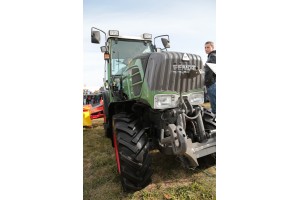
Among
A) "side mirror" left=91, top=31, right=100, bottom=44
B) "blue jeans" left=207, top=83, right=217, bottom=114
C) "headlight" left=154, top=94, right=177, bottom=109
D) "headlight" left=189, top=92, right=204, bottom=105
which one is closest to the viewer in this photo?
"headlight" left=154, top=94, right=177, bottom=109

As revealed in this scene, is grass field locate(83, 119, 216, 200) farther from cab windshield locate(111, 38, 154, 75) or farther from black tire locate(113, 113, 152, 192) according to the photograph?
cab windshield locate(111, 38, 154, 75)

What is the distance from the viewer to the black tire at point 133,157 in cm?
204

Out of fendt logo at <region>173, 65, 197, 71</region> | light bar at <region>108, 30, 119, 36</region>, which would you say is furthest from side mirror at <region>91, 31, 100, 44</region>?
fendt logo at <region>173, 65, 197, 71</region>

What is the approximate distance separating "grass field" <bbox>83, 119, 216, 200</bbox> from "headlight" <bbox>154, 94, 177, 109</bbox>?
88cm

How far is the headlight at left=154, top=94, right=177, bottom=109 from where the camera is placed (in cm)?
203

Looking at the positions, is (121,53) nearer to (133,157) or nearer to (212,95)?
(212,95)

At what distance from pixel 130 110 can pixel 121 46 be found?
1.30m

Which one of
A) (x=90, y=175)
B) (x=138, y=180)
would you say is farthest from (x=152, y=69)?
(x=90, y=175)

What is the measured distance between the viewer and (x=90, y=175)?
100 inches

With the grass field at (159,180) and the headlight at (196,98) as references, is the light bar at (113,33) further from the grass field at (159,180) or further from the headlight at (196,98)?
the grass field at (159,180)

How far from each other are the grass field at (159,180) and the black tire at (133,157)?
0.11m

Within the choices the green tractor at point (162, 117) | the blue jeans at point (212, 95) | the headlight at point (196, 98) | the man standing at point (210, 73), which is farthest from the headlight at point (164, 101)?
the blue jeans at point (212, 95)
